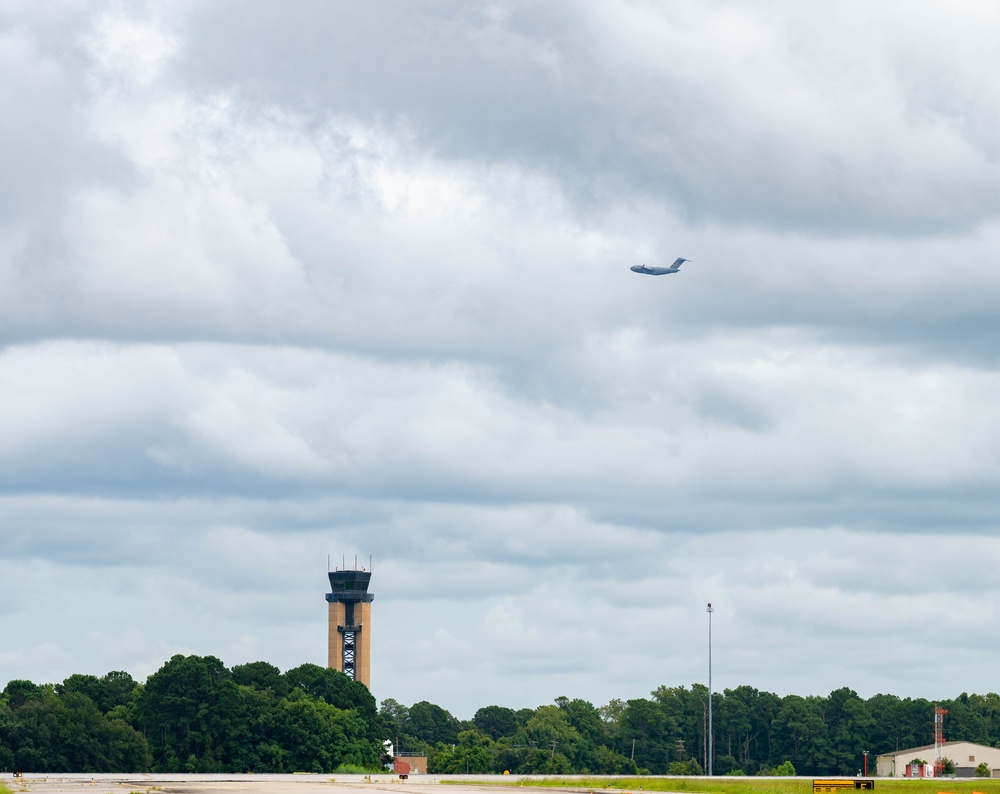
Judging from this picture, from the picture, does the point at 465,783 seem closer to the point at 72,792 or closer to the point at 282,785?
the point at 282,785

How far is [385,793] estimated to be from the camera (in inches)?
4400

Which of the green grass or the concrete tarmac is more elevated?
the concrete tarmac

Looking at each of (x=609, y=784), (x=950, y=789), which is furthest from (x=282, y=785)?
(x=950, y=789)

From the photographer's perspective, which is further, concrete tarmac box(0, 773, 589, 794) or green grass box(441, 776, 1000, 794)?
green grass box(441, 776, 1000, 794)

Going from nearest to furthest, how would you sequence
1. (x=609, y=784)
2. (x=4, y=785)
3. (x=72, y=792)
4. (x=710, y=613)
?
1. (x=72, y=792)
2. (x=4, y=785)
3. (x=609, y=784)
4. (x=710, y=613)

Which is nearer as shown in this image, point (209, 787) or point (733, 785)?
point (209, 787)

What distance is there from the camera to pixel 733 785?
131m

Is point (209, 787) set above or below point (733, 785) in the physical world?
above

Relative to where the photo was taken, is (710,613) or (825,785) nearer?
(825,785)

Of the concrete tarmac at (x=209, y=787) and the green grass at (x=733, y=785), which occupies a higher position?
the concrete tarmac at (x=209, y=787)

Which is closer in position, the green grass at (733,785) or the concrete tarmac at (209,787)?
the concrete tarmac at (209,787)

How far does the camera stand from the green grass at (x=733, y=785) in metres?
124

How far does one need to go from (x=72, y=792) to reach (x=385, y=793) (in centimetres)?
2148

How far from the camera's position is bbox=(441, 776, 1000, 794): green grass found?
124 metres
